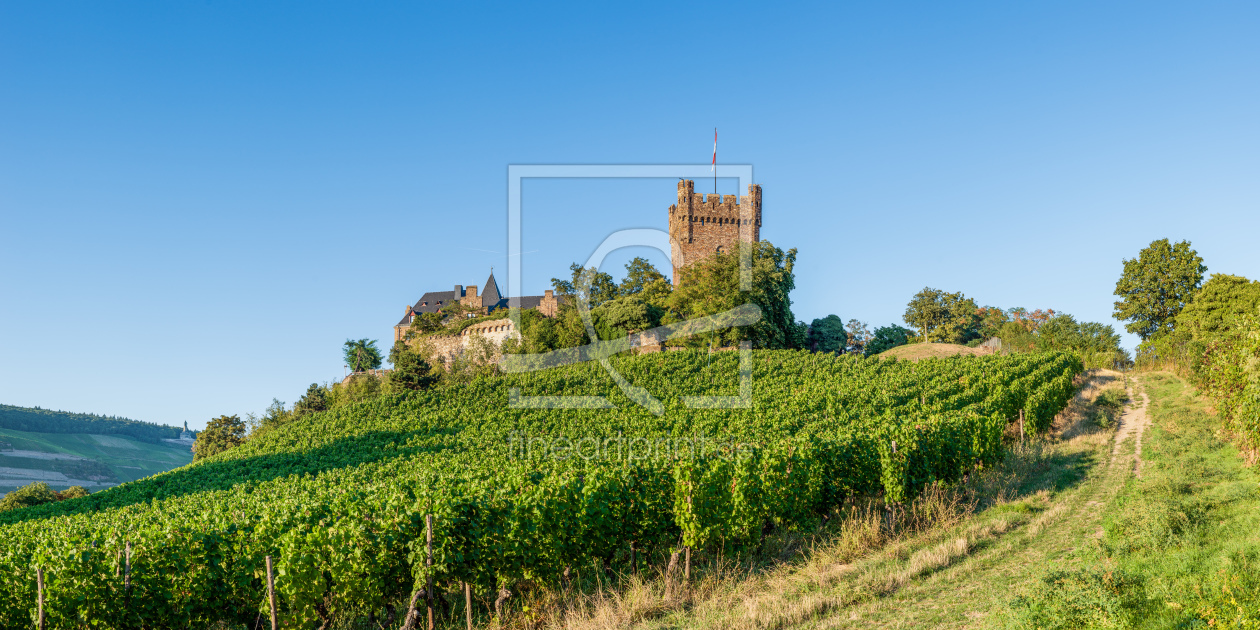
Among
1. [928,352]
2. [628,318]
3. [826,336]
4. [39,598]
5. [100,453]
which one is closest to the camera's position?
[39,598]

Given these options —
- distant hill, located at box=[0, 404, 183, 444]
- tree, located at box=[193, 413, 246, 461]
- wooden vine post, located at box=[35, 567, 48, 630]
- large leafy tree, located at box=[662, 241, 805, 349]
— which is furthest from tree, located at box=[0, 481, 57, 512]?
distant hill, located at box=[0, 404, 183, 444]

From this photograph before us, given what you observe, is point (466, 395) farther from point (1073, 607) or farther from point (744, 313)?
point (1073, 607)

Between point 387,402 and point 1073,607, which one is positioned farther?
point 387,402

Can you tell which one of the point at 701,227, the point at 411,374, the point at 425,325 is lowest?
the point at 411,374

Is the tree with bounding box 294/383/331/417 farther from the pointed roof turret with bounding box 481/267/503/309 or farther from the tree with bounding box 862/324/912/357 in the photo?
the tree with bounding box 862/324/912/357

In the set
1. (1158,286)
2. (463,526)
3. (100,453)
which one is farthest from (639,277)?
(100,453)

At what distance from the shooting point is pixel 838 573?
10.4 m

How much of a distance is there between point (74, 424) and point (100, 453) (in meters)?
25.9

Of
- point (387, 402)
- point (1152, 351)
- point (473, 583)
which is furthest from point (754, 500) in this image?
point (1152, 351)

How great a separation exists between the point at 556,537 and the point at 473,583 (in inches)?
49.8

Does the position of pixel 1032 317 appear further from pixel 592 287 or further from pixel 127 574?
pixel 127 574

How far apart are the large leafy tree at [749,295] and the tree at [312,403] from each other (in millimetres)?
28788

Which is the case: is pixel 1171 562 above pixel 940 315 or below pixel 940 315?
below

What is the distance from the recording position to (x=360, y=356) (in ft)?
231
